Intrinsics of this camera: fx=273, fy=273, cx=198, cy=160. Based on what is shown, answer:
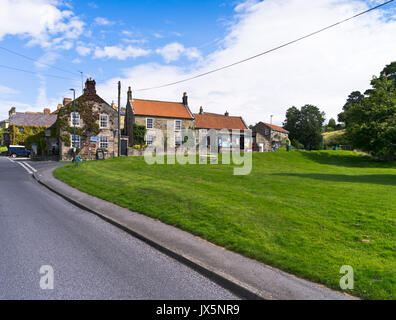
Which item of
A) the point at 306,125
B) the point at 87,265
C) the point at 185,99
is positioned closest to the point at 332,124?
the point at 306,125

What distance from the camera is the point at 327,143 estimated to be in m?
73.4

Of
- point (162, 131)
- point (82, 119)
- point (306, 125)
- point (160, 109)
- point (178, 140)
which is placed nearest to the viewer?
point (82, 119)

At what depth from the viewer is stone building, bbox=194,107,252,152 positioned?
48875 mm

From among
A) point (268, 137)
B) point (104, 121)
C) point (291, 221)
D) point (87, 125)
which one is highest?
point (104, 121)

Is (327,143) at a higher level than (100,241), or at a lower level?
higher

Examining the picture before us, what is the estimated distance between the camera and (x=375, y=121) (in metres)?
37.9

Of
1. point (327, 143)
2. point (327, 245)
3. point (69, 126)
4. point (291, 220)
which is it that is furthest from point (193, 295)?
point (327, 143)

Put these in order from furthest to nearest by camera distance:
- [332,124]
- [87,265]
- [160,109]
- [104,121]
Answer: [332,124]
[160,109]
[104,121]
[87,265]

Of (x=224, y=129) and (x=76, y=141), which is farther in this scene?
(x=224, y=129)

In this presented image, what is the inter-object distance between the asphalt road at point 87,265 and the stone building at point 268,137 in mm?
51241

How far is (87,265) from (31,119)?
66345 mm

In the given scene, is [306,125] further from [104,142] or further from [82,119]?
[82,119]
